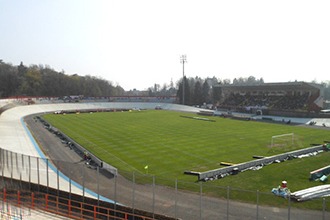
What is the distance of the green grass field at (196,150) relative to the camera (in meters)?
24.8

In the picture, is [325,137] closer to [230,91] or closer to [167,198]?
[167,198]

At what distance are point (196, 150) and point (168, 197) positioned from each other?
15135 mm

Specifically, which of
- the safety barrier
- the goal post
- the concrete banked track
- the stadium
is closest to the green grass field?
the stadium

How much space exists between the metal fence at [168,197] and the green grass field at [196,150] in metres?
1.97

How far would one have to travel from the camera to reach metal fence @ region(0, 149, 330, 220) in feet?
56.5

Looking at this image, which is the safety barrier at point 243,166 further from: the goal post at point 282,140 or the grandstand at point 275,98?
the grandstand at point 275,98

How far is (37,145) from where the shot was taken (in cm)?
3841

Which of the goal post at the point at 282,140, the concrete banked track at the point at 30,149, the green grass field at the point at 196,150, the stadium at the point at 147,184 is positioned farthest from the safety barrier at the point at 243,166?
the concrete banked track at the point at 30,149

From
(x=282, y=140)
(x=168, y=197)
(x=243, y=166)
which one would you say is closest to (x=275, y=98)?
(x=282, y=140)

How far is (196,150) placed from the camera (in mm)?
35031

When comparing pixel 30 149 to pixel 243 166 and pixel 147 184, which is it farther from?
pixel 243 166

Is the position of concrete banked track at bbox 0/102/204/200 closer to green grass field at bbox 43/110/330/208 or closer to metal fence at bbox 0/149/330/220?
metal fence at bbox 0/149/330/220

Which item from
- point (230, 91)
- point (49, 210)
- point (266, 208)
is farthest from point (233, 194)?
point (230, 91)

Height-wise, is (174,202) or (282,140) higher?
(282,140)
